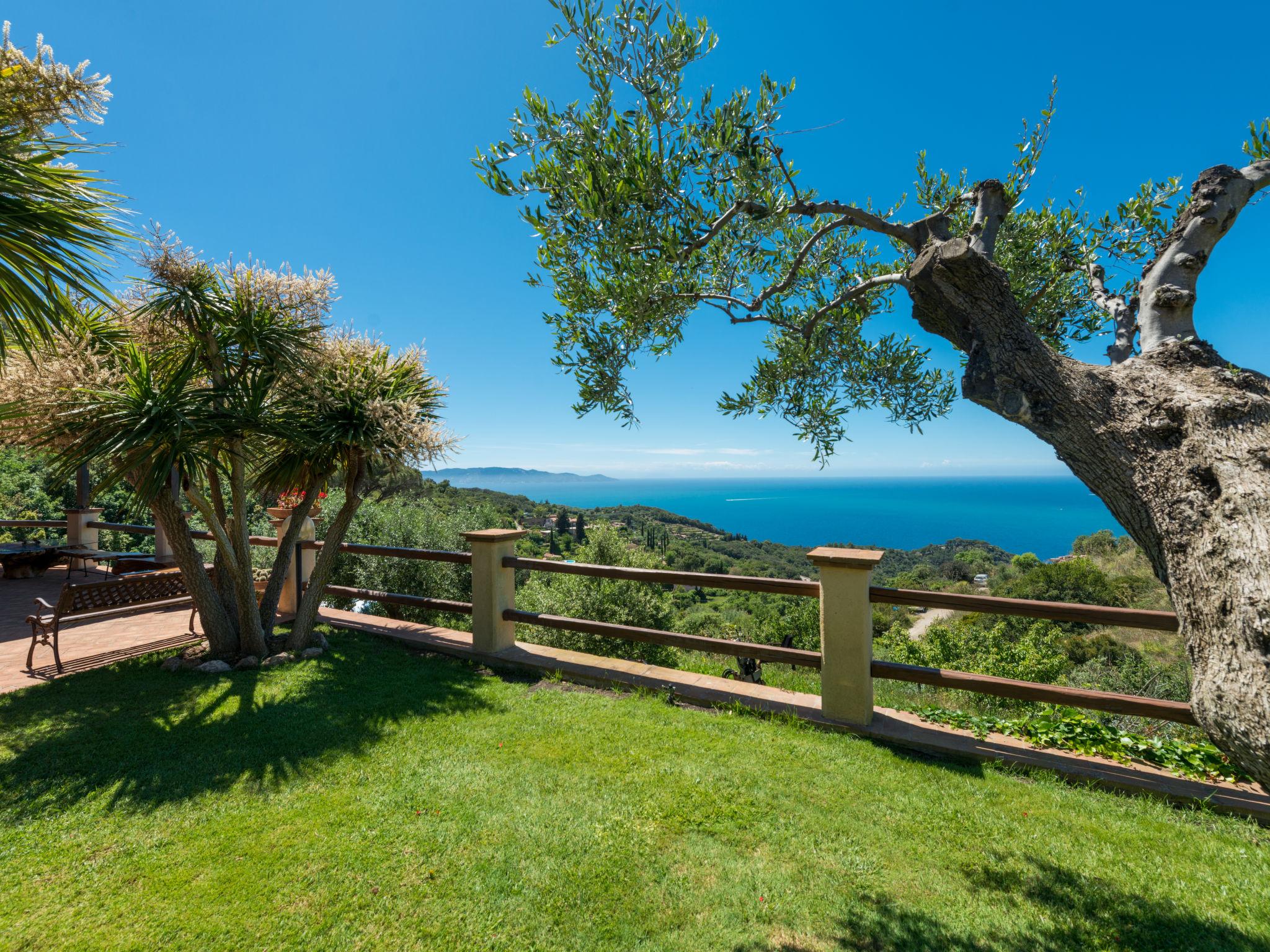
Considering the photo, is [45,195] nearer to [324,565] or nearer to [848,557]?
[324,565]

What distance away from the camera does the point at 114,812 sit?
2930 millimetres

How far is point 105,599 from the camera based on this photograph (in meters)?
5.10

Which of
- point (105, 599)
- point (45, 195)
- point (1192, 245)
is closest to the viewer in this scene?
point (1192, 245)

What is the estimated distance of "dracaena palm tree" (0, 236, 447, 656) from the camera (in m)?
4.49

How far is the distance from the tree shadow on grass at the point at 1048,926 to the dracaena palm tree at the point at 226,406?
5.46 m

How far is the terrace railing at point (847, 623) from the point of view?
348cm

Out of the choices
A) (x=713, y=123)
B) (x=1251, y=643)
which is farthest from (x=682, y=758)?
(x=713, y=123)

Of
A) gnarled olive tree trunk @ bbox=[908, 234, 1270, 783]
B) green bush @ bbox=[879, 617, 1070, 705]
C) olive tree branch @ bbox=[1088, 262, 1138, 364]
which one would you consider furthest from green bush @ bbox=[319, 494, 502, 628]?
green bush @ bbox=[879, 617, 1070, 705]

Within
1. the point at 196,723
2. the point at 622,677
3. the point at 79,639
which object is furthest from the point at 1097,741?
the point at 79,639

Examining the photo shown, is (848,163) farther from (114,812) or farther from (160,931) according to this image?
(114,812)

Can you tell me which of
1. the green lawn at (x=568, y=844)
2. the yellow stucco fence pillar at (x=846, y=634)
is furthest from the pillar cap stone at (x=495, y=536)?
the yellow stucco fence pillar at (x=846, y=634)

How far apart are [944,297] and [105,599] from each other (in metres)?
7.27

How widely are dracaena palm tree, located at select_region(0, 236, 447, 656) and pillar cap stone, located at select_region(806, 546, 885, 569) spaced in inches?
169

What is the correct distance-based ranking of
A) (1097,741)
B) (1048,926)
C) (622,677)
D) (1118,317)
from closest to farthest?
1. (1048,926)
2. (1118,317)
3. (1097,741)
4. (622,677)
